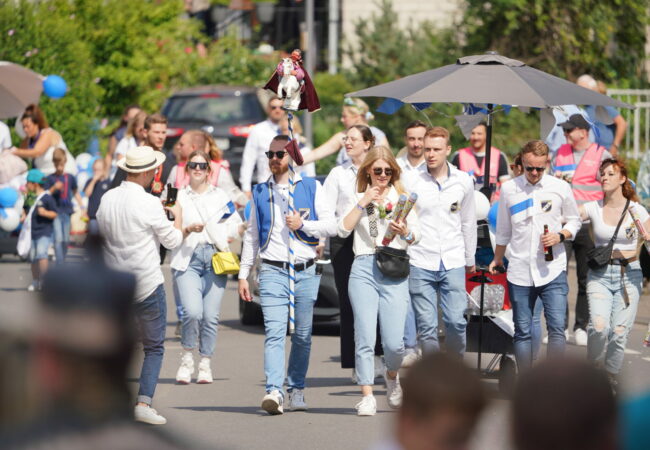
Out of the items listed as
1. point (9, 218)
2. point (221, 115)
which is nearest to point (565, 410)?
point (9, 218)

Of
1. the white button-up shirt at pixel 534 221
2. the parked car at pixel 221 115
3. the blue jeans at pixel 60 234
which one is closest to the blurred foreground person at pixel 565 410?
the white button-up shirt at pixel 534 221

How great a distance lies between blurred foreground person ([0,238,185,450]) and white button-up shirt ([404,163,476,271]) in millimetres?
6560

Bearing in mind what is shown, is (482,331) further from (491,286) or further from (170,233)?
(170,233)

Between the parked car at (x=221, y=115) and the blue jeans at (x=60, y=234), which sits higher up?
the parked car at (x=221, y=115)

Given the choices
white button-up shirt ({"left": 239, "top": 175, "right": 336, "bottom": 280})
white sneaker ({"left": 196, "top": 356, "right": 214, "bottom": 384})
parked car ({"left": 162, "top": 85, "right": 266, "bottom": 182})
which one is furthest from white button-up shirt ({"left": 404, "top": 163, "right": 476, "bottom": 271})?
parked car ({"left": 162, "top": 85, "right": 266, "bottom": 182})

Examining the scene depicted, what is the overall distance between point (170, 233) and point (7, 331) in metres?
5.84

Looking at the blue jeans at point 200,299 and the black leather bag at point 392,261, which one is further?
the blue jeans at point 200,299

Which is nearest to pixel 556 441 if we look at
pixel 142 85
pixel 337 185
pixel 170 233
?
pixel 170 233

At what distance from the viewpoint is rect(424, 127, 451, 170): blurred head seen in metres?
9.07

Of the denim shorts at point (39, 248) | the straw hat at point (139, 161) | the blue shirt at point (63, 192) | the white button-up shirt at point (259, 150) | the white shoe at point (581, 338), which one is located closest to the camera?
the straw hat at point (139, 161)

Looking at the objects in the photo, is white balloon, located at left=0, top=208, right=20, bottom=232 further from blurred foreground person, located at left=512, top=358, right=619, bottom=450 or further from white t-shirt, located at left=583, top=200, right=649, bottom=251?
blurred foreground person, located at left=512, top=358, right=619, bottom=450

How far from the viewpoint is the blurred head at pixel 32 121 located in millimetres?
16922

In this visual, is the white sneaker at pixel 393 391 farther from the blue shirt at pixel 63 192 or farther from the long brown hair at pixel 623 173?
the blue shirt at pixel 63 192

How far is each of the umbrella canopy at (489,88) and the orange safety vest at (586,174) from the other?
6.02 feet
